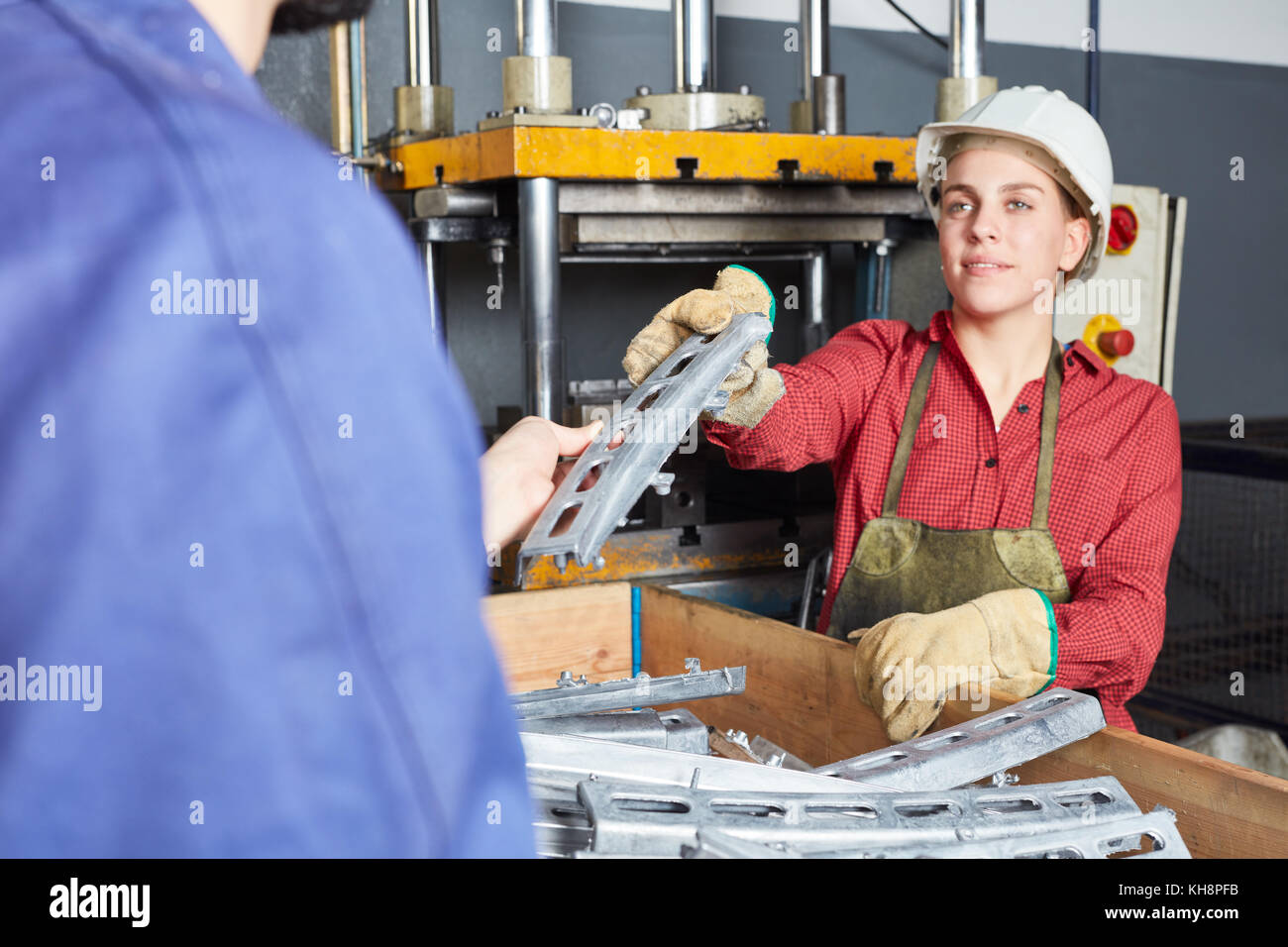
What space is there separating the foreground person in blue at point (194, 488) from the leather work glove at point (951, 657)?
39.6 inches

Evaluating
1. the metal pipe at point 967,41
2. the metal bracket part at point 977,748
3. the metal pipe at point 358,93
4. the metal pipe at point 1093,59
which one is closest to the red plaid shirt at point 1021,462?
the metal bracket part at point 977,748

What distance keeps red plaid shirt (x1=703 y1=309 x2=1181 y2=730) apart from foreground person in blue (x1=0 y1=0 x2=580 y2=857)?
131 centimetres

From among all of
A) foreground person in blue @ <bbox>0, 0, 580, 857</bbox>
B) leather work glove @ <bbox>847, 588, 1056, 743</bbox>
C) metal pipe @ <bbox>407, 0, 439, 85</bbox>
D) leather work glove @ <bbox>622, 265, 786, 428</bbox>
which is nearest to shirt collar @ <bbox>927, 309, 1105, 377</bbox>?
leather work glove @ <bbox>622, 265, 786, 428</bbox>

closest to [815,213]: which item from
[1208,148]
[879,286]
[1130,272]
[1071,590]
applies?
[879,286]

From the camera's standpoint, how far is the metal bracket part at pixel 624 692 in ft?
3.97

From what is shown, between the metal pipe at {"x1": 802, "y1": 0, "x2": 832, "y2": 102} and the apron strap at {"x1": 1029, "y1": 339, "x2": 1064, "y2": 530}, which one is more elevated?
the metal pipe at {"x1": 802, "y1": 0, "x2": 832, "y2": 102}

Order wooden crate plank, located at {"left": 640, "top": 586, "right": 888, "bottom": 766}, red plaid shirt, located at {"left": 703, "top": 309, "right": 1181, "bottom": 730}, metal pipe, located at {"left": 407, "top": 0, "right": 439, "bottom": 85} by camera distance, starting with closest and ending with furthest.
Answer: wooden crate plank, located at {"left": 640, "top": 586, "right": 888, "bottom": 766} < red plaid shirt, located at {"left": 703, "top": 309, "right": 1181, "bottom": 730} < metal pipe, located at {"left": 407, "top": 0, "right": 439, "bottom": 85}

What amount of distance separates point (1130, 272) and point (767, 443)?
1141 millimetres

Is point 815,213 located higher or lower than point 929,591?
higher

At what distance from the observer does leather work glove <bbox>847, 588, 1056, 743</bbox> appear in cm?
135

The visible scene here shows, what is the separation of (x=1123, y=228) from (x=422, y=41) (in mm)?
1461

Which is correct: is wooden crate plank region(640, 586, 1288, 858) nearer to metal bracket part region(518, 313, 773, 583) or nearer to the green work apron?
the green work apron
